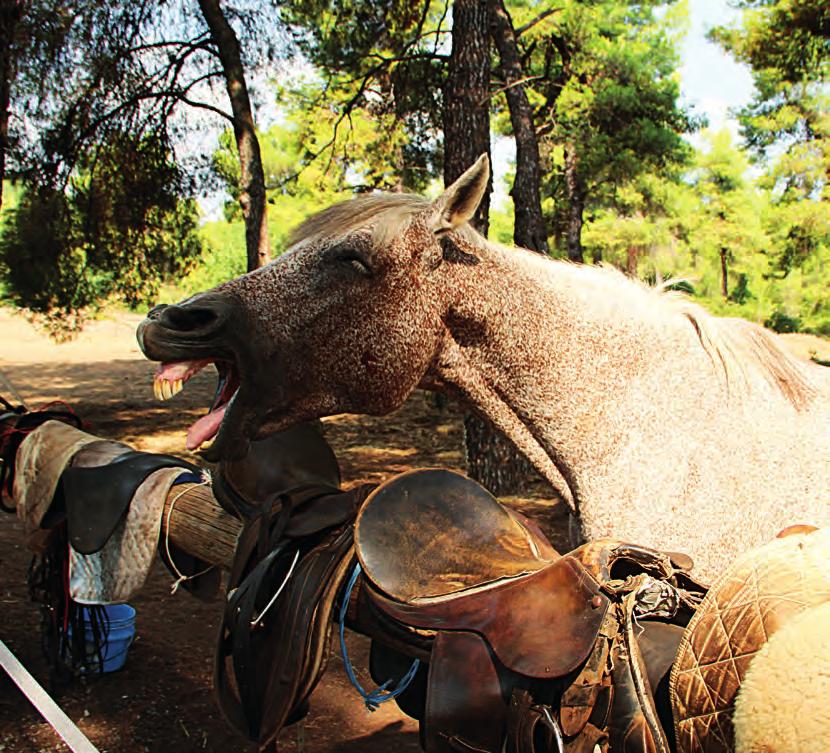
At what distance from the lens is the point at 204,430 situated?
187cm

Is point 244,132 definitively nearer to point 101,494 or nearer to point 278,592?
point 101,494

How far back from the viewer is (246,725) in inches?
70.1

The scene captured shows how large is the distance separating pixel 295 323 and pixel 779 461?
139 centimetres

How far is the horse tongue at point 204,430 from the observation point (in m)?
1.86

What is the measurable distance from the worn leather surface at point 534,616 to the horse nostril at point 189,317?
0.91 meters

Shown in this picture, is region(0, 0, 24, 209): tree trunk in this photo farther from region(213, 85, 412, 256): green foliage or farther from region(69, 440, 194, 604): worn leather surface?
region(69, 440, 194, 604): worn leather surface

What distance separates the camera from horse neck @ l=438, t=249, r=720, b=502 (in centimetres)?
194

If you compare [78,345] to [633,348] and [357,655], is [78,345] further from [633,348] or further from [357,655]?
[633,348]

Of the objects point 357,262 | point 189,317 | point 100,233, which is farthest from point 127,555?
point 100,233

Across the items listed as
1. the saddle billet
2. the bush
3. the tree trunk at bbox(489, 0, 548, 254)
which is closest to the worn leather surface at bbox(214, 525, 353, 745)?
the saddle billet

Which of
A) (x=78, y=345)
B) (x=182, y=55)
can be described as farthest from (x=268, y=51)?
(x=78, y=345)

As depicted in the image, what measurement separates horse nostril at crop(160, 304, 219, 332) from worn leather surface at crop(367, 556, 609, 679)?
0.91 meters

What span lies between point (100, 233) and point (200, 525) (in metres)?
7.71

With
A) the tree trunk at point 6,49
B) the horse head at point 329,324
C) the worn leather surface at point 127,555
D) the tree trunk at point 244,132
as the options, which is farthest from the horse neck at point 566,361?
the tree trunk at point 6,49
